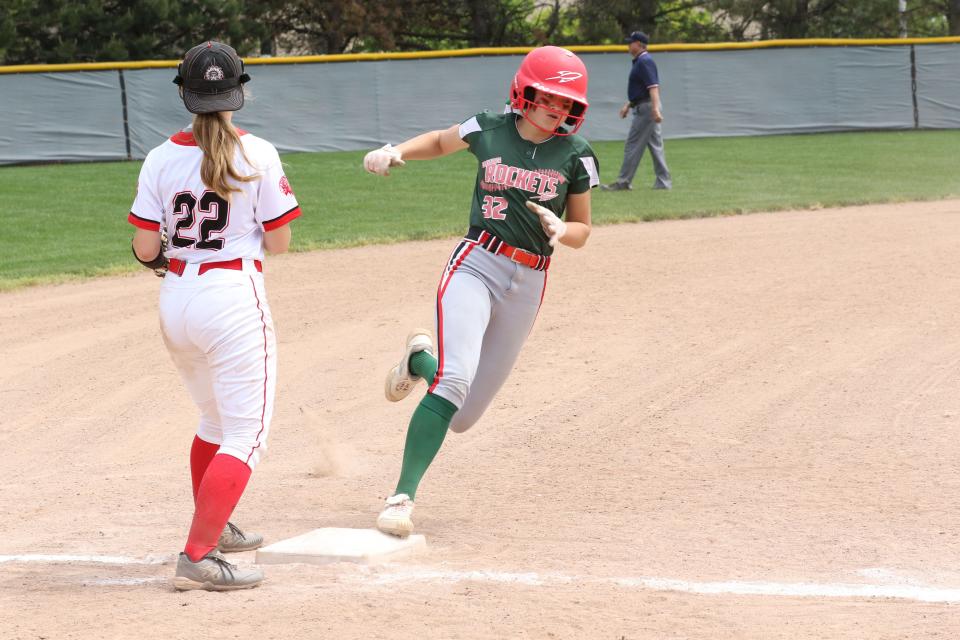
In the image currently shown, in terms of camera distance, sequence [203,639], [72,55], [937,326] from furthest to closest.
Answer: [72,55] → [937,326] → [203,639]

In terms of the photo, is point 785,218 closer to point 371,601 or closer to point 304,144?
point 371,601

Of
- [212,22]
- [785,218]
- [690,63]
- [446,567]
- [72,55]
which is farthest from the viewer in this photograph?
[212,22]

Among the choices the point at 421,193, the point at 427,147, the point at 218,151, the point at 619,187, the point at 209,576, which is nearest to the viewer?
the point at 218,151

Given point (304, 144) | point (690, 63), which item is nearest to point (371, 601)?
point (304, 144)

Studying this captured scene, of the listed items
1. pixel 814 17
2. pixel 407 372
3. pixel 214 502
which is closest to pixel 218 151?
pixel 214 502

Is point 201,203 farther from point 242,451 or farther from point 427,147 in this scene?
point 427,147

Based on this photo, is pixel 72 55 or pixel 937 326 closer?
pixel 937 326

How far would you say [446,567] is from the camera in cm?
436

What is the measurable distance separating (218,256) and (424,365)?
1.36 m

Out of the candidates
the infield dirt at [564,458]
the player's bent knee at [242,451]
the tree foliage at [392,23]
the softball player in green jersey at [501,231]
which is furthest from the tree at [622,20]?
the player's bent knee at [242,451]

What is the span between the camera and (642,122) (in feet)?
50.0

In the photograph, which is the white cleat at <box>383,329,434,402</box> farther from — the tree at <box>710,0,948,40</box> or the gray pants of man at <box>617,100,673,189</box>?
the tree at <box>710,0,948,40</box>

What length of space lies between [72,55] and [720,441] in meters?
24.2

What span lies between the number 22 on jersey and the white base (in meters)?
1.18
